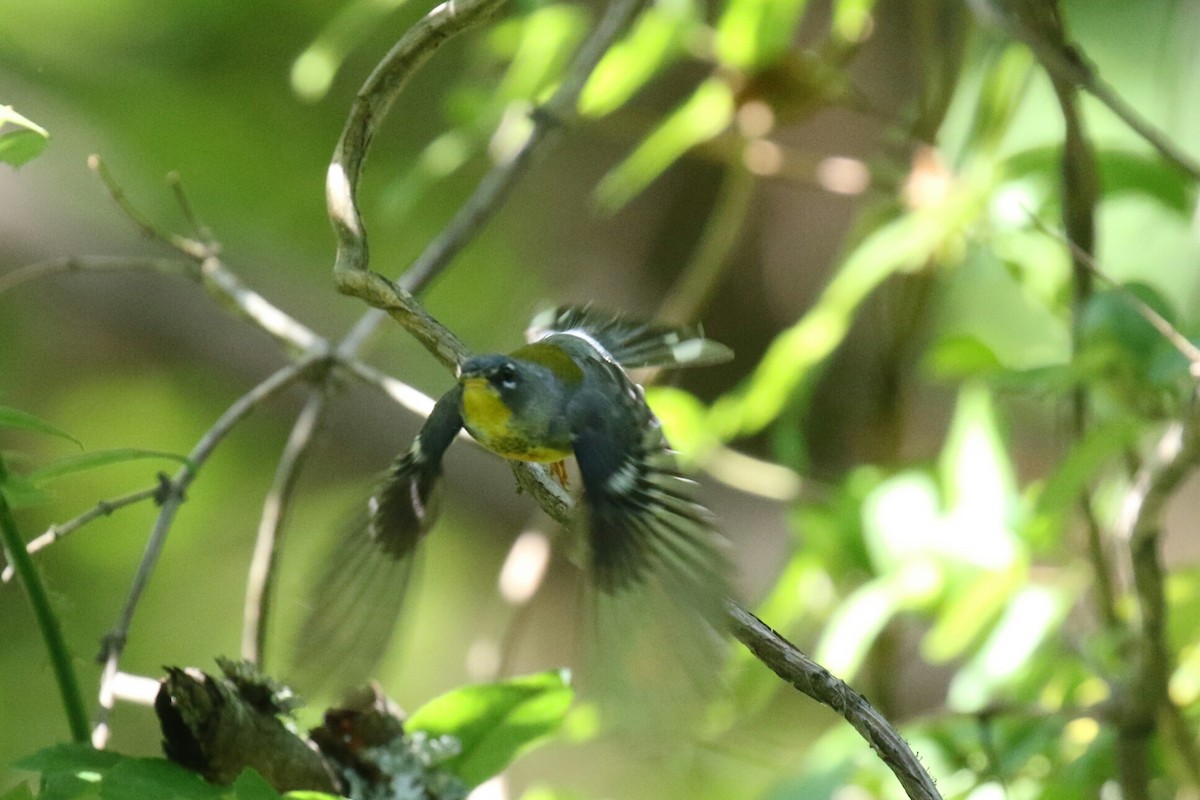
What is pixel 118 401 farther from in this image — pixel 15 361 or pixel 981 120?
pixel 981 120

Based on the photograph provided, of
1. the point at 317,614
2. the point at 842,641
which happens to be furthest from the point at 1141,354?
the point at 317,614

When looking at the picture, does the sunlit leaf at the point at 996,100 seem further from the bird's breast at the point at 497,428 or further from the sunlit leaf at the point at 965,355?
the bird's breast at the point at 497,428

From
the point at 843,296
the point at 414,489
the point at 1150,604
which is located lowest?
the point at 414,489

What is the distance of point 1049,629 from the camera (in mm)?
1265

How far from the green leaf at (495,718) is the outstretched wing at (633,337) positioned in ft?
0.95

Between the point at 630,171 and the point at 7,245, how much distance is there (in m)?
1.19

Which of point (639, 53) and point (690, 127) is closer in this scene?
point (639, 53)

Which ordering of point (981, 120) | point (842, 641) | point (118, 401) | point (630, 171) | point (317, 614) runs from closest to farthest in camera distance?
point (317, 614), point (842, 641), point (981, 120), point (630, 171), point (118, 401)

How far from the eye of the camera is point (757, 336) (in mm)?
2242

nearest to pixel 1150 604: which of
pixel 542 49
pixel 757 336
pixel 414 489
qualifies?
pixel 414 489

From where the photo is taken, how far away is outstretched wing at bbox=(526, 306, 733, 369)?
1020mm

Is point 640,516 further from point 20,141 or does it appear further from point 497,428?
point 20,141

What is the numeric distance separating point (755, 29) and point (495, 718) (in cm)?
88

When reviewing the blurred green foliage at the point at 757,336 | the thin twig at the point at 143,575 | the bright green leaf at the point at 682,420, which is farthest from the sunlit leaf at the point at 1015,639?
the thin twig at the point at 143,575
